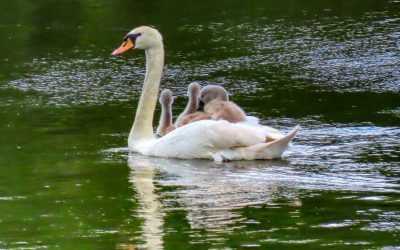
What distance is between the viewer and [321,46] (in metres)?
17.6

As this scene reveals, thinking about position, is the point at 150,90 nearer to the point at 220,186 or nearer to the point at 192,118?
the point at 192,118

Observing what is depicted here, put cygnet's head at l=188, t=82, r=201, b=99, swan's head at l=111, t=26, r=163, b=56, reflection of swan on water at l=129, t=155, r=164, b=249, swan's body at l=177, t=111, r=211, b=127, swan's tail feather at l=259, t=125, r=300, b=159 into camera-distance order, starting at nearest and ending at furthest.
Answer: reflection of swan on water at l=129, t=155, r=164, b=249 < swan's tail feather at l=259, t=125, r=300, b=159 < swan's head at l=111, t=26, r=163, b=56 < swan's body at l=177, t=111, r=211, b=127 < cygnet's head at l=188, t=82, r=201, b=99

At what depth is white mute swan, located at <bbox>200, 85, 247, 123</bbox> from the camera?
12.2 meters

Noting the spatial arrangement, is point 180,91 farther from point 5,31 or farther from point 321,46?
point 5,31

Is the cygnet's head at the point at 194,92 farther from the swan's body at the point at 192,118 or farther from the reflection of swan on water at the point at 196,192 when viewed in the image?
the reflection of swan on water at the point at 196,192

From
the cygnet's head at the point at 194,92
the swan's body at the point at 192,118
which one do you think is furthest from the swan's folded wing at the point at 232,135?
the cygnet's head at the point at 194,92

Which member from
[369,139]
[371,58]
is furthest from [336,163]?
[371,58]

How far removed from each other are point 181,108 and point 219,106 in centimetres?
169

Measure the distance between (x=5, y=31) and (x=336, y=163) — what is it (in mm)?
10739

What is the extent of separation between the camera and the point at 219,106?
41.0 ft

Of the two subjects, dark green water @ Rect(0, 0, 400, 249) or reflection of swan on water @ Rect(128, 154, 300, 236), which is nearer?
dark green water @ Rect(0, 0, 400, 249)

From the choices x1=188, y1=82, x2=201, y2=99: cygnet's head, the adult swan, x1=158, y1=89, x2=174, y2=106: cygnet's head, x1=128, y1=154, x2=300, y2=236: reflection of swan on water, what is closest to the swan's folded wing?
the adult swan

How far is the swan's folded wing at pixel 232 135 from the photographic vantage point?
11008 mm

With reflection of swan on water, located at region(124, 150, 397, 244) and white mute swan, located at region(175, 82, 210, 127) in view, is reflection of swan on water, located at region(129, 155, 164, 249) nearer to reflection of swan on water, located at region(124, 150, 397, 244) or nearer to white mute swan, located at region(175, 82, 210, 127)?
reflection of swan on water, located at region(124, 150, 397, 244)
